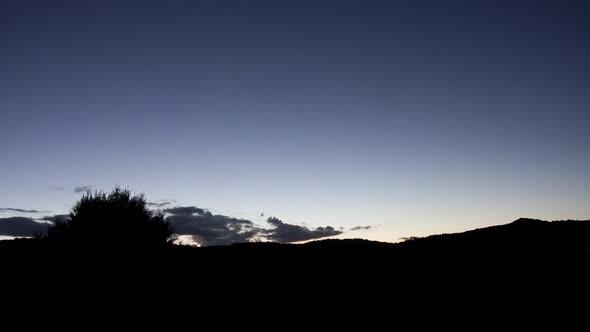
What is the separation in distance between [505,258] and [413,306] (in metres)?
5.71

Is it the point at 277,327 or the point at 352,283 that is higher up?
the point at 352,283

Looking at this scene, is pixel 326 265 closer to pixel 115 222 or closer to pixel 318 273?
pixel 318 273

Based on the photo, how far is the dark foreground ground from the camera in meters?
12.1

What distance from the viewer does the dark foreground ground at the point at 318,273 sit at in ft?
39.8

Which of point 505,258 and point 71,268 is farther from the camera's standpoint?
point 505,258

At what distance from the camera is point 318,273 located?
14203 millimetres

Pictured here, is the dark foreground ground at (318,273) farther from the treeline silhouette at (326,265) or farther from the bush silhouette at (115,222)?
the bush silhouette at (115,222)

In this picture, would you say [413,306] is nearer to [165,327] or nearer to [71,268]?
[165,327]

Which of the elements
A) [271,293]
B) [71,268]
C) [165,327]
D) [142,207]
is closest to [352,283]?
→ [271,293]

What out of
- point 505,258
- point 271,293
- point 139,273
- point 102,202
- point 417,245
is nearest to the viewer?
point 271,293

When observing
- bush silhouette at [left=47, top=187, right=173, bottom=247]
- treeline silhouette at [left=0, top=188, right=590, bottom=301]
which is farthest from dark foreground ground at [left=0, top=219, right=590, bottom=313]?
bush silhouette at [left=47, top=187, right=173, bottom=247]

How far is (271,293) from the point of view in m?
12.5

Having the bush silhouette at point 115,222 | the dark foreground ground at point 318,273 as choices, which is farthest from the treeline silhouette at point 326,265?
the bush silhouette at point 115,222

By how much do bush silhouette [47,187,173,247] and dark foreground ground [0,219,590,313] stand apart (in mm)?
11388
